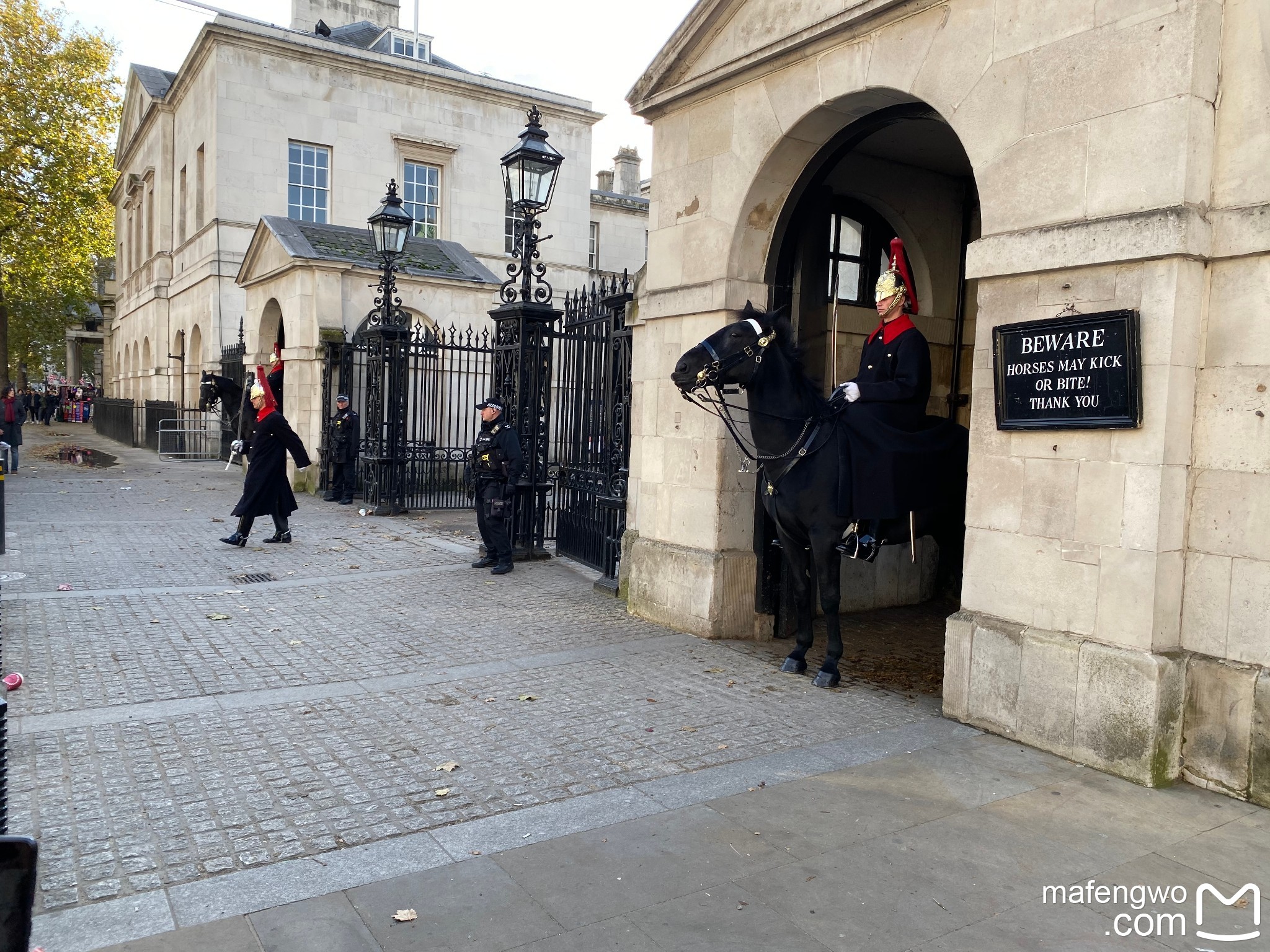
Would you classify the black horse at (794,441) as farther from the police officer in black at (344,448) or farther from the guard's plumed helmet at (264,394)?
the police officer in black at (344,448)

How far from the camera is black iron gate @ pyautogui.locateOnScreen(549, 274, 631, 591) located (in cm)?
954

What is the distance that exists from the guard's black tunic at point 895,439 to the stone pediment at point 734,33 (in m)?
2.10

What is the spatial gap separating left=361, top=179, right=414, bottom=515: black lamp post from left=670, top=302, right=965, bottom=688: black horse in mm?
9661

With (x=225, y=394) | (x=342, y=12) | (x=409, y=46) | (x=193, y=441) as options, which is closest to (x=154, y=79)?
(x=342, y=12)

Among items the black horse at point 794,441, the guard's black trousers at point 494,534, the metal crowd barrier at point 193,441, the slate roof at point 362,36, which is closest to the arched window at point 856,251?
the black horse at point 794,441

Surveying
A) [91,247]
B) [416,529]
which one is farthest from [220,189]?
[416,529]

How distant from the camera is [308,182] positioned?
28906 millimetres

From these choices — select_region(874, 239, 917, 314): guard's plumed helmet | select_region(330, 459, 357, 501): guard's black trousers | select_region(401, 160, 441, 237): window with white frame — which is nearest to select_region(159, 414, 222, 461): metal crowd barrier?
select_region(401, 160, 441, 237): window with white frame

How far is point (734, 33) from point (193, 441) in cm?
2417

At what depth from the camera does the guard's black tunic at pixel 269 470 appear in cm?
1136

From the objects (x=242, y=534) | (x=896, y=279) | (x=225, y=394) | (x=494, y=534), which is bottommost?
(x=242, y=534)

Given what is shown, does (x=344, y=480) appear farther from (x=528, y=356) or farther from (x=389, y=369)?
(x=528, y=356)

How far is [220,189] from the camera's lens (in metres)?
27.2

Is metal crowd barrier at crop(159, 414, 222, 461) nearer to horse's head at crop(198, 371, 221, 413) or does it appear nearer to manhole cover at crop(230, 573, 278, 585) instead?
horse's head at crop(198, 371, 221, 413)
